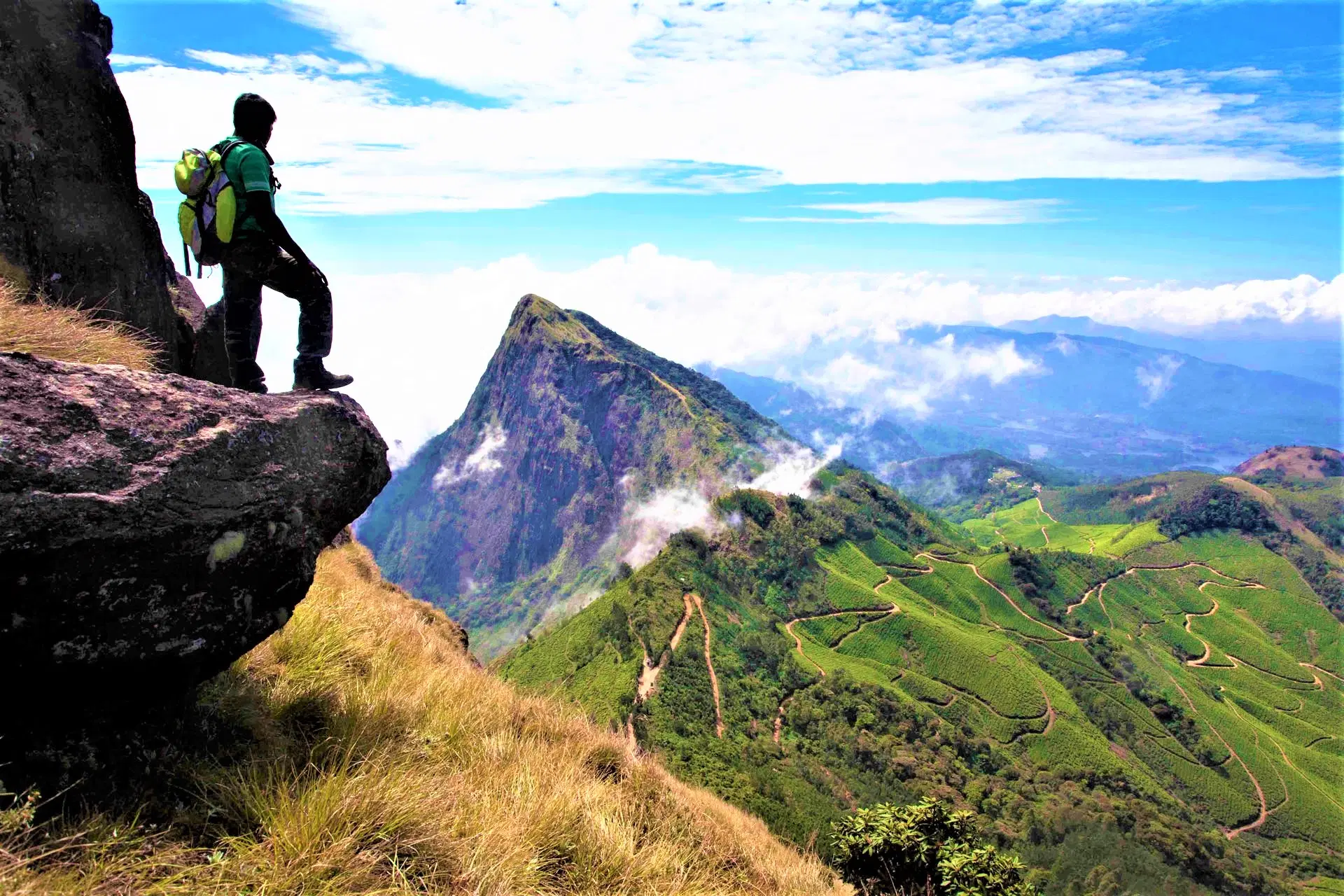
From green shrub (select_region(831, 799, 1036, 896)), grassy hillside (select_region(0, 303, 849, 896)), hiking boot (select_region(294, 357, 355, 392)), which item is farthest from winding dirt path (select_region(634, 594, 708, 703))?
hiking boot (select_region(294, 357, 355, 392))

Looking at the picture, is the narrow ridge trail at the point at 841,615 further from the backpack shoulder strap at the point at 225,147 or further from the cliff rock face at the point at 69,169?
the backpack shoulder strap at the point at 225,147

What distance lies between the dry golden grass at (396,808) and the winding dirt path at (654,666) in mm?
97164

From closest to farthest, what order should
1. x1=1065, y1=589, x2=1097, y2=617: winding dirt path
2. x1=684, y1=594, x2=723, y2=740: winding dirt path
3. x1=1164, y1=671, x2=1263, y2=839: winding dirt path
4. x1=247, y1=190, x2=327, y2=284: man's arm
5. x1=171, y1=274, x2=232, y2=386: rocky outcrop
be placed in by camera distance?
x1=247, y1=190, x2=327, y2=284: man's arm → x1=171, y1=274, x2=232, y2=386: rocky outcrop → x1=684, y1=594, x2=723, y2=740: winding dirt path → x1=1164, y1=671, x2=1263, y2=839: winding dirt path → x1=1065, y1=589, x2=1097, y2=617: winding dirt path

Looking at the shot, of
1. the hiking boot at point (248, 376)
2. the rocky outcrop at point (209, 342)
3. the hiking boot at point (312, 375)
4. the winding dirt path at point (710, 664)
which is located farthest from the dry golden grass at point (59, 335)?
the winding dirt path at point (710, 664)

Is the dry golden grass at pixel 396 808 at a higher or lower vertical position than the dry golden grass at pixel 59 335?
lower

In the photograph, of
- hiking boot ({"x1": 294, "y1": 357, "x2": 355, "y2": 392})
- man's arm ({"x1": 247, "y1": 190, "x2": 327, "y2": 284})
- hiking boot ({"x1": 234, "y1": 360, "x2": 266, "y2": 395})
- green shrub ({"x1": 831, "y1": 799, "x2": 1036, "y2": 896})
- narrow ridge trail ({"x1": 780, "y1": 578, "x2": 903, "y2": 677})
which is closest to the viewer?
man's arm ({"x1": 247, "y1": 190, "x2": 327, "y2": 284})

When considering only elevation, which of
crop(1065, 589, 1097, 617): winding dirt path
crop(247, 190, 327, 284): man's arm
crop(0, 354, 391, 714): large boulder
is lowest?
crop(1065, 589, 1097, 617): winding dirt path

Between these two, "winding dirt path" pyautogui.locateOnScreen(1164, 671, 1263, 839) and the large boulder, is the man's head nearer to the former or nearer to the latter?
the large boulder

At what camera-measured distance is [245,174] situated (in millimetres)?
6574

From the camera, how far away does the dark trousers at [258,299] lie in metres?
6.92

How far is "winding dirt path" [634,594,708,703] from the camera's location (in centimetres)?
10212

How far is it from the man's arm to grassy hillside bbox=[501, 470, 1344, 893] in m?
52.8

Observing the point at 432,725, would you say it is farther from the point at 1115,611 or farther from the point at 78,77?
the point at 1115,611

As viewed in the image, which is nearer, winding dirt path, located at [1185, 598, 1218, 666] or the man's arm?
the man's arm
